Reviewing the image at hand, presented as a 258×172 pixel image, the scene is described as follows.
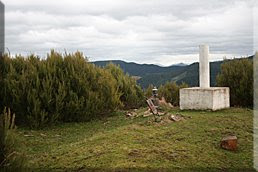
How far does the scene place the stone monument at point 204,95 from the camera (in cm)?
1030

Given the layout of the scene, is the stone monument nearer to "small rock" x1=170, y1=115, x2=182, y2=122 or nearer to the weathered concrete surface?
the weathered concrete surface

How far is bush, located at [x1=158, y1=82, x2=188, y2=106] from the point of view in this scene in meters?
14.0

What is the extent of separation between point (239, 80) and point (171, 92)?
2698 millimetres

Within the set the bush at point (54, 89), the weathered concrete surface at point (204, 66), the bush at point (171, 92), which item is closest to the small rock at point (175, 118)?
the bush at point (54, 89)

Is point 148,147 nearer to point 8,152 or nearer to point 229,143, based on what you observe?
point 229,143

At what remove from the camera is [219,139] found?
7.23 m

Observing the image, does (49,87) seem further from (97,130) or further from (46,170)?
(46,170)

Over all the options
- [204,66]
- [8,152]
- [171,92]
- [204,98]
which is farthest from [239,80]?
[8,152]

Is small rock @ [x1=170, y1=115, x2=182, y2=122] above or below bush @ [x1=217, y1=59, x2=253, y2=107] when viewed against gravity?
below

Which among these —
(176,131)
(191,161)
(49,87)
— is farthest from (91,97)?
(191,161)

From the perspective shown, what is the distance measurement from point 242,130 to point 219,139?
99cm

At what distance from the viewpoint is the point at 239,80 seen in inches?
500

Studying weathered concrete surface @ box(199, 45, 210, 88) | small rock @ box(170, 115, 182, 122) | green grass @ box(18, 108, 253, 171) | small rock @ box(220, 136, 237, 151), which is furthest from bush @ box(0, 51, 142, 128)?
small rock @ box(220, 136, 237, 151)

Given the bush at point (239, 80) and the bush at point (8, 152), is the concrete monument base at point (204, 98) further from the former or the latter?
the bush at point (8, 152)
